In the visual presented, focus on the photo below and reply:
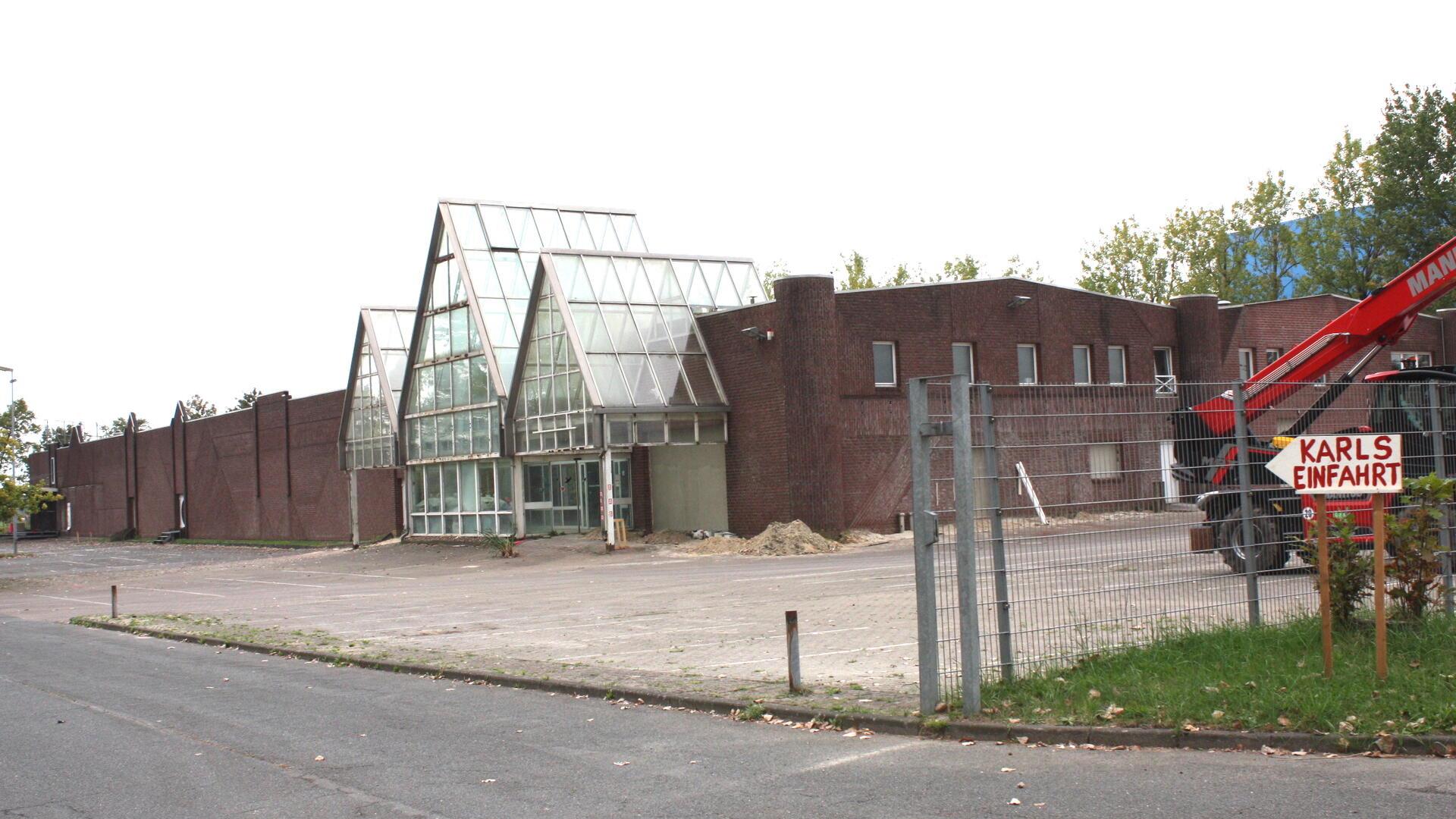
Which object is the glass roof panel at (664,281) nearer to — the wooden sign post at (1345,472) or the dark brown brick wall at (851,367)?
the dark brown brick wall at (851,367)

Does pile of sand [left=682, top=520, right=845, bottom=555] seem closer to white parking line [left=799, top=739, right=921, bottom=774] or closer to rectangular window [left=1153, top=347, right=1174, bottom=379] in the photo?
rectangular window [left=1153, top=347, right=1174, bottom=379]

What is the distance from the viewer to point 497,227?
4322cm

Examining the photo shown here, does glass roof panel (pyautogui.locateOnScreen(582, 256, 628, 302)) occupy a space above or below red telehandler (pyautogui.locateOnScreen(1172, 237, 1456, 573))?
above

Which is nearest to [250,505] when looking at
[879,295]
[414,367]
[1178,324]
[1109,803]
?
[414,367]

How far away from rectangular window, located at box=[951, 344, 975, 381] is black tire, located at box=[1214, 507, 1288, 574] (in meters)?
26.7

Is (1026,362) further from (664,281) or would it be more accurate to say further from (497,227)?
(497,227)

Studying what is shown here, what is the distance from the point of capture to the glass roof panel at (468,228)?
42.4 meters

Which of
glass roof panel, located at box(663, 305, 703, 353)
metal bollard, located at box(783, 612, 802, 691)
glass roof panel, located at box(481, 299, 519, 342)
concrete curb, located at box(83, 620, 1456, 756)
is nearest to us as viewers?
concrete curb, located at box(83, 620, 1456, 756)

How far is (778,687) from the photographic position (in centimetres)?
1059

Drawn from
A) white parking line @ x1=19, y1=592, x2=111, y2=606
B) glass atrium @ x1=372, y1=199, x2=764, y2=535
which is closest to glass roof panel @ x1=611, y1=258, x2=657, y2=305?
glass atrium @ x1=372, y1=199, x2=764, y2=535

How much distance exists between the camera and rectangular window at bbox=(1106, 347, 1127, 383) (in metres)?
40.8

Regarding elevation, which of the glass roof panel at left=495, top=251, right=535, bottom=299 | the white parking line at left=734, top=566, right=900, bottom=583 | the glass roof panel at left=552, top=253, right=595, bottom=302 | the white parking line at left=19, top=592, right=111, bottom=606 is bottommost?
the white parking line at left=19, top=592, right=111, bottom=606

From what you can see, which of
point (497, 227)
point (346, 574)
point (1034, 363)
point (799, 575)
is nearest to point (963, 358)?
point (1034, 363)

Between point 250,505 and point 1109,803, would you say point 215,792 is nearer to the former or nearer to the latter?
point 1109,803
